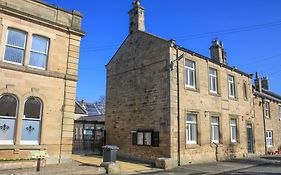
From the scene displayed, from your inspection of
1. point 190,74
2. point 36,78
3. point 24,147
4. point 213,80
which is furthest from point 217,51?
point 24,147

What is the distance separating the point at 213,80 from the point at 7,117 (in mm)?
15195

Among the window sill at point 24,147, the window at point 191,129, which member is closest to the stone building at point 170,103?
the window at point 191,129

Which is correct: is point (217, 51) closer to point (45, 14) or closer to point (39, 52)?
point (45, 14)

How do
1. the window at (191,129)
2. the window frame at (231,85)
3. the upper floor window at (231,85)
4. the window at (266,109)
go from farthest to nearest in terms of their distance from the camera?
the window at (266,109)
the upper floor window at (231,85)
the window frame at (231,85)
the window at (191,129)

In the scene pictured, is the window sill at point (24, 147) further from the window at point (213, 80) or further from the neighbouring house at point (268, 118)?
the neighbouring house at point (268, 118)

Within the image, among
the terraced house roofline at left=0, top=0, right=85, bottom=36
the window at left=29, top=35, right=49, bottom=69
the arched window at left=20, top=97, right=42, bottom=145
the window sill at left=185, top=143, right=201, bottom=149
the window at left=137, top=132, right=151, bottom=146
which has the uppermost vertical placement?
the terraced house roofline at left=0, top=0, right=85, bottom=36

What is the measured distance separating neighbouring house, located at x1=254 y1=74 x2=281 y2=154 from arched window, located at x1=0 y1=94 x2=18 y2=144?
877 inches

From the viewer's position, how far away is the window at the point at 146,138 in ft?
57.4

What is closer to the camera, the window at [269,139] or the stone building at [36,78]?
the stone building at [36,78]

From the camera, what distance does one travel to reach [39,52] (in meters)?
13.7

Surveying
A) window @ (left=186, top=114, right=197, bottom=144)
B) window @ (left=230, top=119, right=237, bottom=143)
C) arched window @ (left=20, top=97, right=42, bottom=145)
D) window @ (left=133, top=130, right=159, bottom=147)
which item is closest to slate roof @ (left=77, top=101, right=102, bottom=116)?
window @ (left=230, top=119, right=237, bottom=143)

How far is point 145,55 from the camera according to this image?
64.6 ft

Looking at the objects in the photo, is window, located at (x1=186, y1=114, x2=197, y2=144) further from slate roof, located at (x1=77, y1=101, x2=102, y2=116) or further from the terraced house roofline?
slate roof, located at (x1=77, y1=101, x2=102, y2=116)

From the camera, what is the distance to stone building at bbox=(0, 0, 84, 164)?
40.6 ft
